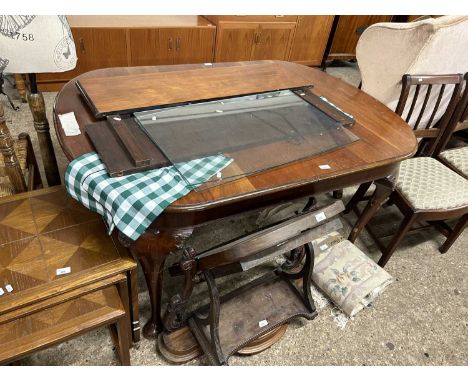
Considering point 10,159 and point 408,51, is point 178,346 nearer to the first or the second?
point 10,159

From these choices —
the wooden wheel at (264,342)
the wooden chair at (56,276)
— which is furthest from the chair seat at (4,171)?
the wooden wheel at (264,342)

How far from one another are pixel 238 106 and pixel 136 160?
58 centimetres

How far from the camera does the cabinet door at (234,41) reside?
3.19 m

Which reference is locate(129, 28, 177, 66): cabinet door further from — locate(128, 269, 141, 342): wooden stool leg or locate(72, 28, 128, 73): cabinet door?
locate(128, 269, 141, 342): wooden stool leg

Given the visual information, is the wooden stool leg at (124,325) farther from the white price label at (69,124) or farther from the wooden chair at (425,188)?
the wooden chair at (425,188)

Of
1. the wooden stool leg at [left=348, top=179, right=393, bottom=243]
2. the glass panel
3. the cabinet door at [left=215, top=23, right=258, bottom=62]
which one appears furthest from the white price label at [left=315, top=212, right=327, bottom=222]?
the cabinet door at [left=215, top=23, right=258, bottom=62]

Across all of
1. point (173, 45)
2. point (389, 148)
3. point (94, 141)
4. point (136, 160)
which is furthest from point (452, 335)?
point (173, 45)

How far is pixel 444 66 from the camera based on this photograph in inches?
73.7

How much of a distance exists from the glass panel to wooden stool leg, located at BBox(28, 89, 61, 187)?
472 mm

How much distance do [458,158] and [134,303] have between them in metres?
1.93

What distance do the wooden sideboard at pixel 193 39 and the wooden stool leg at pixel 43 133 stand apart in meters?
1.59

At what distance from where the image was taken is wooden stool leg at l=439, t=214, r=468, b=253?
1910 mm

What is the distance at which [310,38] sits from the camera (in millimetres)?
3732

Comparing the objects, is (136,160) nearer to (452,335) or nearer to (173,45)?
(452,335)
